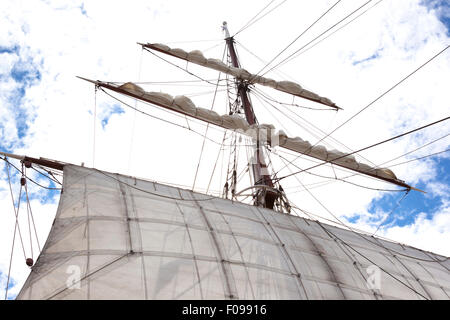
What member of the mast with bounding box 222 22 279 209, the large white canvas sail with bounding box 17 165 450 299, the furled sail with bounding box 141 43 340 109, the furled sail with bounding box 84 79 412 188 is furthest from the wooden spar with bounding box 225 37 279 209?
the large white canvas sail with bounding box 17 165 450 299

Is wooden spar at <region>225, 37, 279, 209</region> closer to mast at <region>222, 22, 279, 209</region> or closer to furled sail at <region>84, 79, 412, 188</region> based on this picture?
mast at <region>222, 22, 279, 209</region>

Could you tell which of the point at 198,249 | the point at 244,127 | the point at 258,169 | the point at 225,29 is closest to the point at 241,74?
the point at 225,29

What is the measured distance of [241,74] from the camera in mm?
15398

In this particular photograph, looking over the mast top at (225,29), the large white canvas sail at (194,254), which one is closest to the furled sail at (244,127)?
the large white canvas sail at (194,254)

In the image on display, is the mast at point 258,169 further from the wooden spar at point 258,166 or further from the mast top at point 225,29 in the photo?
the mast top at point 225,29

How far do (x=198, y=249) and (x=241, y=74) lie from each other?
10224mm

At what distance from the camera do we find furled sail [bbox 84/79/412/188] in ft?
35.0

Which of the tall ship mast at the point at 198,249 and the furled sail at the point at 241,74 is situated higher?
the furled sail at the point at 241,74

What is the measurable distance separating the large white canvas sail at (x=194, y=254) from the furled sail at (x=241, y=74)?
21.7ft

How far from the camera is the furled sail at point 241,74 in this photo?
555 inches

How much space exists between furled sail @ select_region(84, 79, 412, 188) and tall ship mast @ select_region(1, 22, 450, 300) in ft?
0.13

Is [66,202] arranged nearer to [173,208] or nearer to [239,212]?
[173,208]

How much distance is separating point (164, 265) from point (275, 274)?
214 cm
